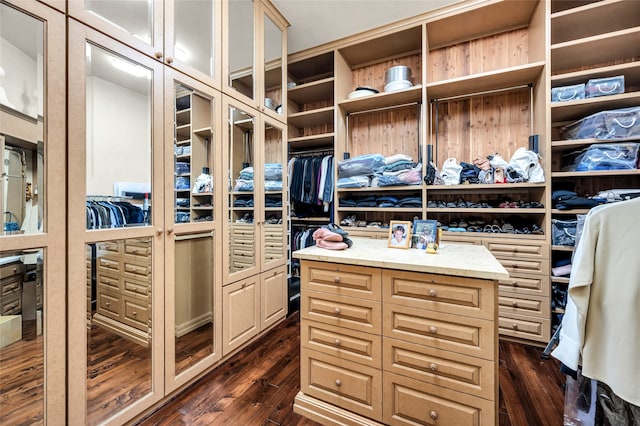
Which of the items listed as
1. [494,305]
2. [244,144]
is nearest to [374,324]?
[494,305]

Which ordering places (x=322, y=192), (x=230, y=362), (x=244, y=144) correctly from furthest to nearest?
(x=322, y=192)
(x=244, y=144)
(x=230, y=362)

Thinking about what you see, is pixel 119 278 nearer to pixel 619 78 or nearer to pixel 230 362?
pixel 230 362

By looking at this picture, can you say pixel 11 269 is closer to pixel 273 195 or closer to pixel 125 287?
pixel 125 287

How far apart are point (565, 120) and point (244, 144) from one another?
2.93 meters

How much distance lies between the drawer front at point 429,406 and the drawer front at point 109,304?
4.62ft

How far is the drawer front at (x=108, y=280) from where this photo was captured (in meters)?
1.32

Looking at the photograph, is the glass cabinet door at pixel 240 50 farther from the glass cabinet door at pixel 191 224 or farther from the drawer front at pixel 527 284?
the drawer front at pixel 527 284

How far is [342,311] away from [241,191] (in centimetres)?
131

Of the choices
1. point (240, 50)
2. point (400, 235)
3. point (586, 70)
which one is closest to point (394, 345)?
point (400, 235)

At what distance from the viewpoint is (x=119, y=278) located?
1.41 m

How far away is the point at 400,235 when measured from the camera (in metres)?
1.64

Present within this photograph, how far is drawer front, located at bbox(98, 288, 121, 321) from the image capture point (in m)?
1.32

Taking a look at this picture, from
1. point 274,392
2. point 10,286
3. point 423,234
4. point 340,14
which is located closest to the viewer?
point 10,286

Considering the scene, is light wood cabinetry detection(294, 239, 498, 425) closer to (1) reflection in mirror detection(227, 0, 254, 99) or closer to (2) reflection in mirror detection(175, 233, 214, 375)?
(2) reflection in mirror detection(175, 233, 214, 375)
